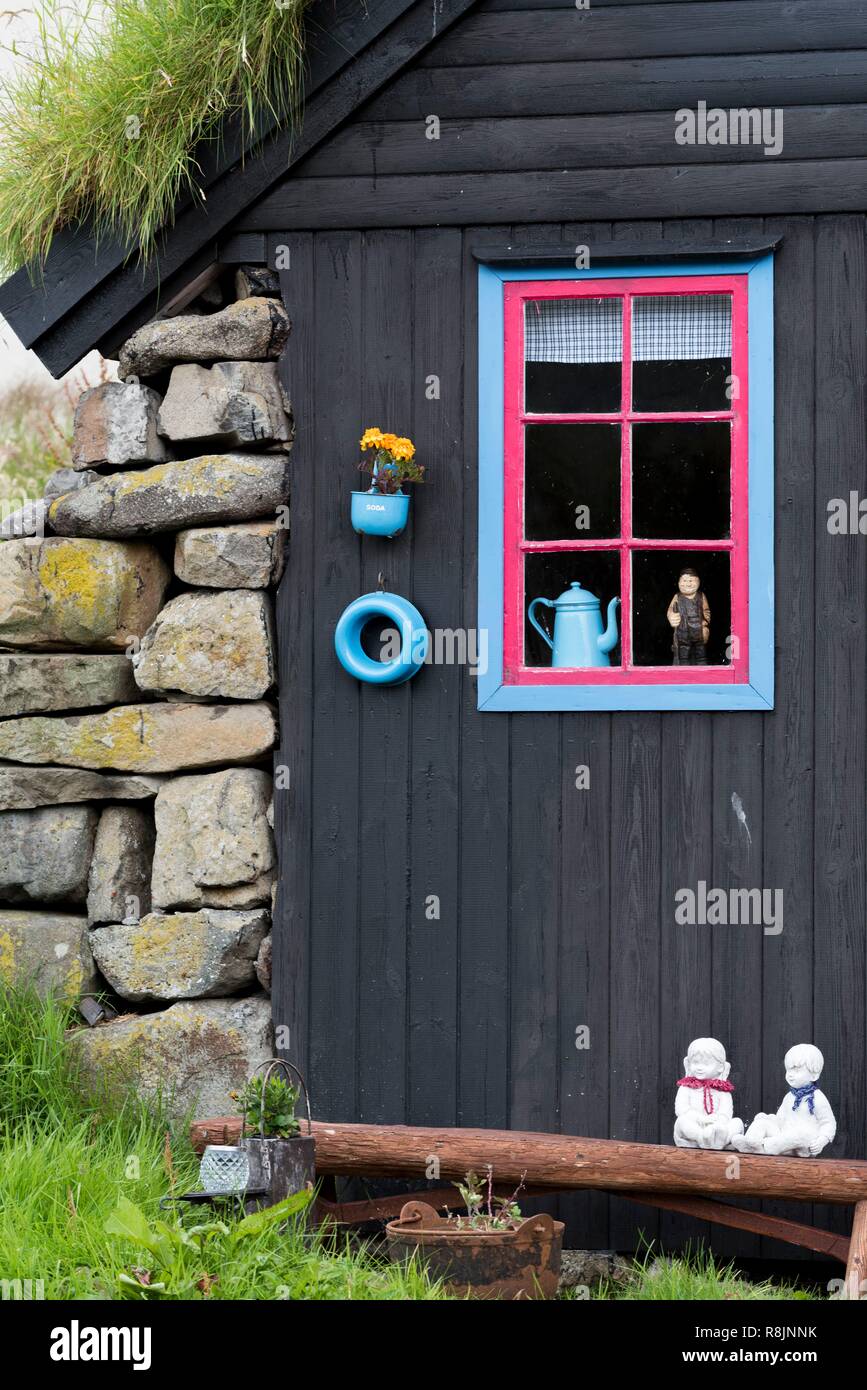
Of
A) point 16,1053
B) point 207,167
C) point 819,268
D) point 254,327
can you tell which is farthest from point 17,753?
point 819,268

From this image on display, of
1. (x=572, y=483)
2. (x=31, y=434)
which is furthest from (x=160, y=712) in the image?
(x=31, y=434)

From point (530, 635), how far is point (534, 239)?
1.43 meters

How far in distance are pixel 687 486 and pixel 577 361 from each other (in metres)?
0.60

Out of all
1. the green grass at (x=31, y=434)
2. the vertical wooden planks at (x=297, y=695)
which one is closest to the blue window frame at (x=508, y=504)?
the vertical wooden planks at (x=297, y=695)

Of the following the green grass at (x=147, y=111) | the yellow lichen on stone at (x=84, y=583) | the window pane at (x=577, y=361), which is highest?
the green grass at (x=147, y=111)

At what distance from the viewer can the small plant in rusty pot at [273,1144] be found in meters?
4.39

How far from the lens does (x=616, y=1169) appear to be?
15.7ft

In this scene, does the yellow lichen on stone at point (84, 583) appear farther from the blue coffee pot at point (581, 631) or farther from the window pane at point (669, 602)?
the window pane at point (669, 602)

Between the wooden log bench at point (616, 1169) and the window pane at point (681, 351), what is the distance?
257 cm

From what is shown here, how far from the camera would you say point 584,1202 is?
526cm

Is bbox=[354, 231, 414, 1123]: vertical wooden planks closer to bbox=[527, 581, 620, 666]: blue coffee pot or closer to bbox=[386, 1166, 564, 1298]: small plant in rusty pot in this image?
bbox=[527, 581, 620, 666]: blue coffee pot

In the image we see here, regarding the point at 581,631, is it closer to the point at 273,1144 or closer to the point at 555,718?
the point at 555,718

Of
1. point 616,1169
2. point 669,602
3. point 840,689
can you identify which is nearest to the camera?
point 616,1169
